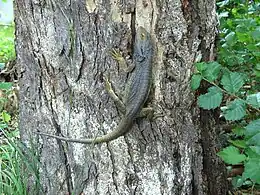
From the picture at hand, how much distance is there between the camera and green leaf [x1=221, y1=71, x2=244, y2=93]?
2195 mm

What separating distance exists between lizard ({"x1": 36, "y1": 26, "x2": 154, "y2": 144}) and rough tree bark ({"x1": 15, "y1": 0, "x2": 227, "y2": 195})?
0.03 m

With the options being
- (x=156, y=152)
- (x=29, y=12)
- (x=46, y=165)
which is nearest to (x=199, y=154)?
(x=156, y=152)

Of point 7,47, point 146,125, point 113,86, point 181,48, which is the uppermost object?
point 181,48

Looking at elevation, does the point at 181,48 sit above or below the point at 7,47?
above

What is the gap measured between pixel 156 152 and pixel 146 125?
14cm

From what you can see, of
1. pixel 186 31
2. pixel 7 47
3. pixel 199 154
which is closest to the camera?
pixel 186 31

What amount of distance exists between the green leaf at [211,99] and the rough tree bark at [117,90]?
0.35 feet

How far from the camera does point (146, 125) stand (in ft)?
7.53

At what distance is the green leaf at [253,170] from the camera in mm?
2029

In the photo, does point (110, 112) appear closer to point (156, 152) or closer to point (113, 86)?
point (113, 86)

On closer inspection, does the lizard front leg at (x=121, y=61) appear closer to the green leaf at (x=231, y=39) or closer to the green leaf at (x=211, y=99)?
the green leaf at (x=211, y=99)

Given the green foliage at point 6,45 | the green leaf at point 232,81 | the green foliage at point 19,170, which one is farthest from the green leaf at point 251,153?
the green foliage at point 6,45

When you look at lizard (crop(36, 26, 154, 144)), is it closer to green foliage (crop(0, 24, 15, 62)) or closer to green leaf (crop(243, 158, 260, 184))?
green leaf (crop(243, 158, 260, 184))

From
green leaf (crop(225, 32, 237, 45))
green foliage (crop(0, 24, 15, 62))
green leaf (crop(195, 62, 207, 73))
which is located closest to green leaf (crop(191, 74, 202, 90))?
green leaf (crop(195, 62, 207, 73))
